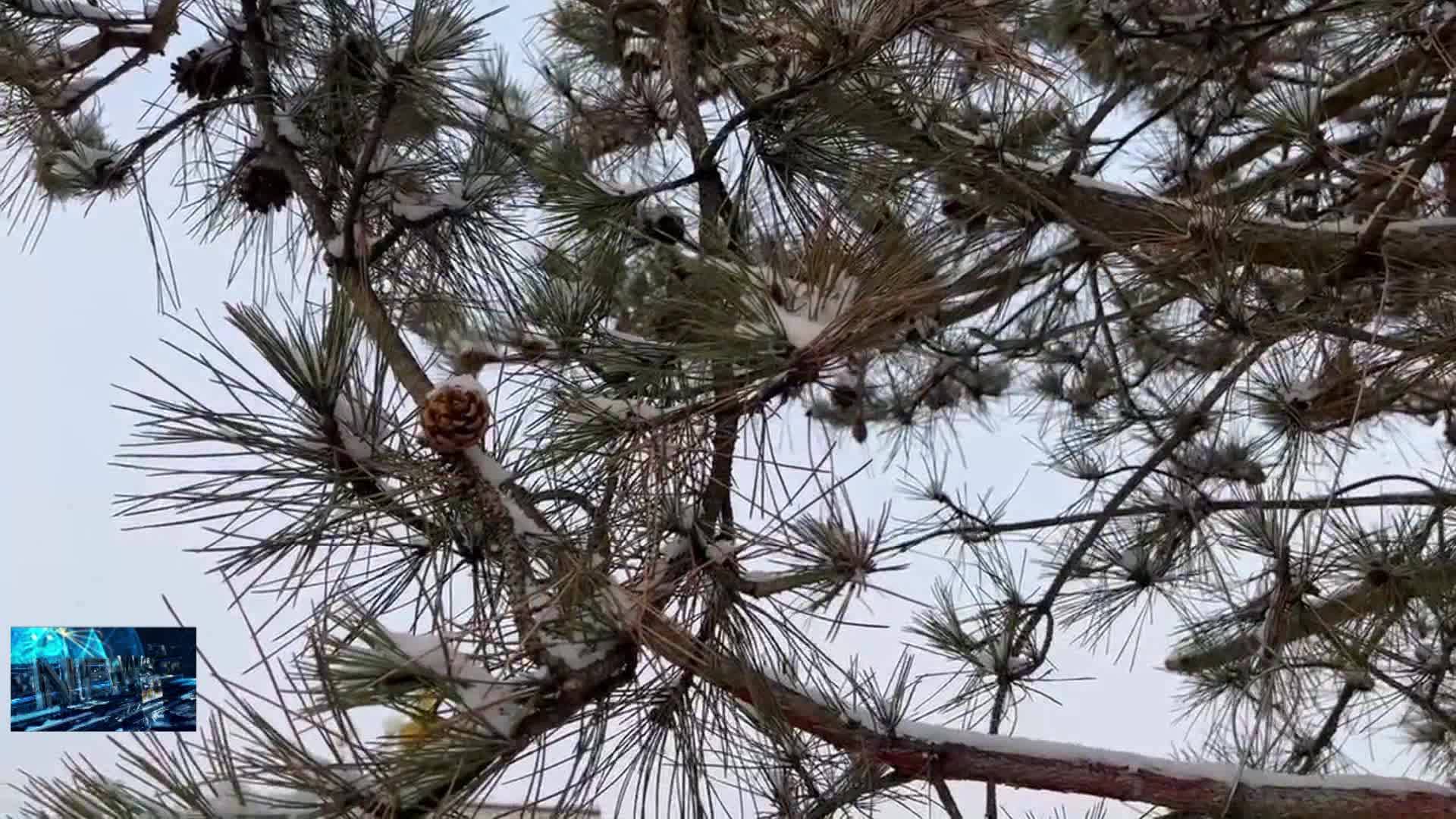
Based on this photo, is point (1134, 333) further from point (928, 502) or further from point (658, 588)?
point (658, 588)

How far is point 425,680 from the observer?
43 centimetres

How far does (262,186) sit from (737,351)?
0.52 meters

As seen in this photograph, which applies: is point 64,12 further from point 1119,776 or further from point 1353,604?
point 1353,604

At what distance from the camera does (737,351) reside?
433mm

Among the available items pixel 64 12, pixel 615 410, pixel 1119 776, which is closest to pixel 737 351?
pixel 615 410

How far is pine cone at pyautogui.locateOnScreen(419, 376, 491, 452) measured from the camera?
17.7 inches

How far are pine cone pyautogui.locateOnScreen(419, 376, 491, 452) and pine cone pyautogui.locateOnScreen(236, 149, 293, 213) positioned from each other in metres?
0.41

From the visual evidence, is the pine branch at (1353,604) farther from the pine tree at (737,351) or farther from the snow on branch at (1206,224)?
the snow on branch at (1206,224)

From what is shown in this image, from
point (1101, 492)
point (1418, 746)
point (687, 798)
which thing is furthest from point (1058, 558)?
point (687, 798)

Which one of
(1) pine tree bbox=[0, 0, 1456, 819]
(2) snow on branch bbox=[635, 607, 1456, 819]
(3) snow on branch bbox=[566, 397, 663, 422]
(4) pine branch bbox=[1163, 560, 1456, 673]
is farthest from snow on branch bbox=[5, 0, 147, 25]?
(4) pine branch bbox=[1163, 560, 1456, 673]

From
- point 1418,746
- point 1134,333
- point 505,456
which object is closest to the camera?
point 505,456

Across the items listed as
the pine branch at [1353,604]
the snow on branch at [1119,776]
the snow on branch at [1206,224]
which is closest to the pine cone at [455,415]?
the snow on branch at [1119,776]

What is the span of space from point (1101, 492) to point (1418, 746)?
0.71m

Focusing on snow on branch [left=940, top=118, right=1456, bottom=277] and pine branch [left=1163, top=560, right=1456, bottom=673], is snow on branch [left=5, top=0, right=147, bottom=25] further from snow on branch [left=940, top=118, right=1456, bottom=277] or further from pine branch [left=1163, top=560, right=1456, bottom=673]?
pine branch [left=1163, top=560, right=1456, bottom=673]
